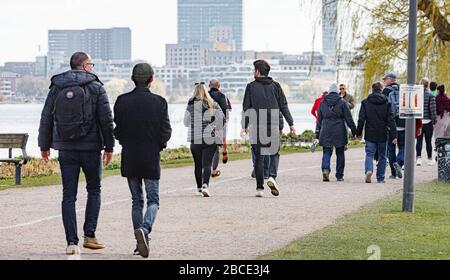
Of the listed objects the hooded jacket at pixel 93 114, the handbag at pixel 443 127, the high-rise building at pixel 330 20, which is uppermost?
the high-rise building at pixel 330 20

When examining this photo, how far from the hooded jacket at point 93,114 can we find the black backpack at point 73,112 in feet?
0.20

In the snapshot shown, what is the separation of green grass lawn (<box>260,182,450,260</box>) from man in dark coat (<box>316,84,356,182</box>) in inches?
198

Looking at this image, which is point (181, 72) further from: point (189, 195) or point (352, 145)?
point (189, 195)

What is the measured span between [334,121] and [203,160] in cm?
433

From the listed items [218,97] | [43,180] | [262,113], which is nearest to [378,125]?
[218,97]

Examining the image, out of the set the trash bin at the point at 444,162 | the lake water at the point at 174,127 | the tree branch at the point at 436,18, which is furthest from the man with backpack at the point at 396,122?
the lake water at the point at 174,127

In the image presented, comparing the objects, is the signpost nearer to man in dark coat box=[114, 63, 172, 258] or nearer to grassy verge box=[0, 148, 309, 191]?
man in dark coat box=[114, 63, 172, 258]

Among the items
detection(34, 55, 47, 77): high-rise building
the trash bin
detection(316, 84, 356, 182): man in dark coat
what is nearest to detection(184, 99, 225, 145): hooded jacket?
detection(316, 84, 356, 182): man in dark coat

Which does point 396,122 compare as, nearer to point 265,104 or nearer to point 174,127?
point 265,104

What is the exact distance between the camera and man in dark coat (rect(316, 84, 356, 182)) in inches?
890

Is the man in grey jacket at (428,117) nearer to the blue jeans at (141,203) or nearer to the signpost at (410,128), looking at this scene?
the signpost at (410,128)

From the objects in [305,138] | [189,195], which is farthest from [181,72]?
[189,195]

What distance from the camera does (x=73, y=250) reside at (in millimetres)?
12109

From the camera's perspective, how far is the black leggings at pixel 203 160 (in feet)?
63.0
